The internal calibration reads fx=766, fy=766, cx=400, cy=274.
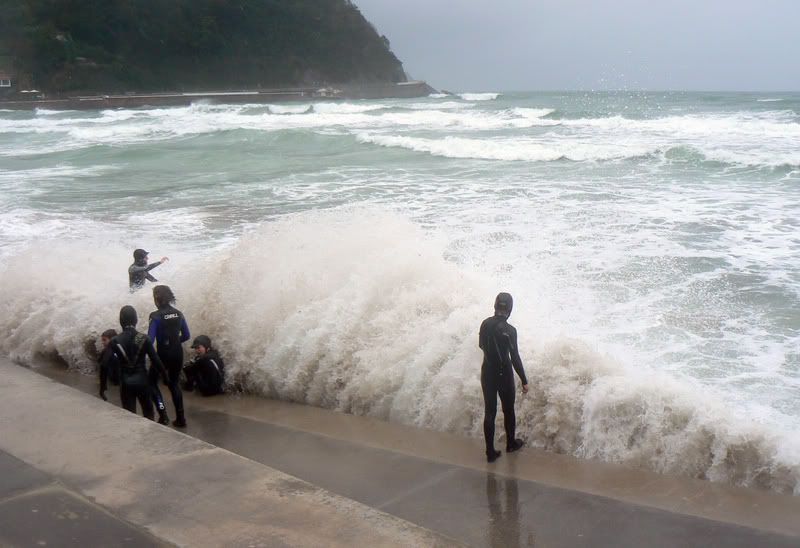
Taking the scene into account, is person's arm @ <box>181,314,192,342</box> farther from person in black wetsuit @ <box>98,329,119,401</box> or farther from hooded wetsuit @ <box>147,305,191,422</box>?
person in black wetsuit @ <box>98,329,119,401</box>

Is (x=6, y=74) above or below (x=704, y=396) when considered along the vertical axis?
above

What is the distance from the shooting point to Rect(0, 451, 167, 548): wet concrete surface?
3.78 m

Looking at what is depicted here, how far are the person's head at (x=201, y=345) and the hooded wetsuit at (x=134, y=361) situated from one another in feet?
3.52

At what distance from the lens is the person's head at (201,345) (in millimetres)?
7613

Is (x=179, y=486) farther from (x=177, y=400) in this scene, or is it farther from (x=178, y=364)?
(x=178, y=364)

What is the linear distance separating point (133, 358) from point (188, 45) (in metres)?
100

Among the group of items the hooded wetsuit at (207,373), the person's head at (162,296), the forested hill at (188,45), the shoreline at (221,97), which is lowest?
the hooded wetsuit at (207,373)

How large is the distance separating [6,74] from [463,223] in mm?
79798

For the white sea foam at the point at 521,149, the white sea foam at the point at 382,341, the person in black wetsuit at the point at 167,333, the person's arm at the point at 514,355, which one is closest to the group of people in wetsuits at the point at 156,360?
Result: the person in black wetsuit at the point at 167,333

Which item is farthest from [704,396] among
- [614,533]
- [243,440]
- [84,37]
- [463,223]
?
[84,37]

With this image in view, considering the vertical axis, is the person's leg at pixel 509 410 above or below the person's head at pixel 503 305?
below

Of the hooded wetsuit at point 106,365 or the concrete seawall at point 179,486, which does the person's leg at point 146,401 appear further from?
the concrete seawall at point 179,486

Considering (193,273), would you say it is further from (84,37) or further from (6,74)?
(84,37)

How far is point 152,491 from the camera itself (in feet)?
14.3
